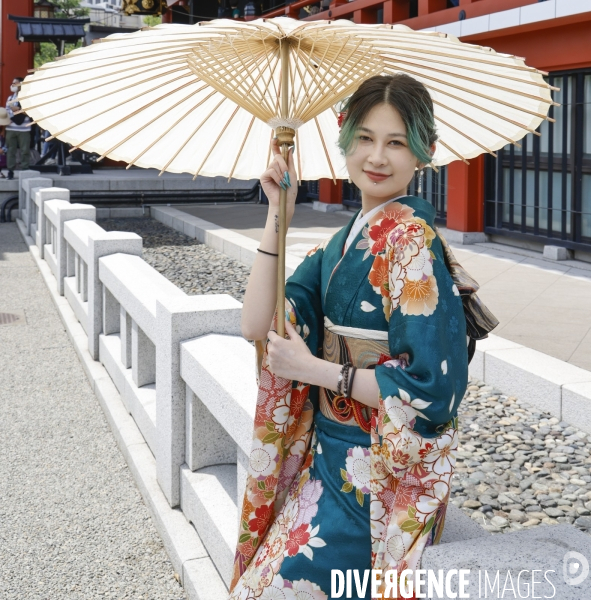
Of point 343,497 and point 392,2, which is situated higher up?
point 392,2

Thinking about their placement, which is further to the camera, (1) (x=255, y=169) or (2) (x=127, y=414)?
(2) (x=127, y=414)

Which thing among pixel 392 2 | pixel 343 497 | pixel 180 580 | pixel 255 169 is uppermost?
pixel 392 2

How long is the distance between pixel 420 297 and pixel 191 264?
9.08 m

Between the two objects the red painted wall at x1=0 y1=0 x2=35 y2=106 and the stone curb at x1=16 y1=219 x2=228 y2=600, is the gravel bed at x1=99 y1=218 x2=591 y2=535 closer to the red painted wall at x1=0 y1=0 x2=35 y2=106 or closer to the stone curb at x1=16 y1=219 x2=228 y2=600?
the stone curb at x1=16 y1=219 x2=228 y2=600

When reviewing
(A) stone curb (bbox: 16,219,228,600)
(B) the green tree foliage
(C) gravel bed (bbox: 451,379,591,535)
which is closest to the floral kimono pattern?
(A) stone curb (bbox: 16,219,228,600)

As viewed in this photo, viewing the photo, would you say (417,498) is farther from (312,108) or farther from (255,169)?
(255,169)

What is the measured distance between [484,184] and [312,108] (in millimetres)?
9365

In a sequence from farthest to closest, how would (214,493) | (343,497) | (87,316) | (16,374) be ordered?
(87,316), (16,374), (214,493), (343,497)

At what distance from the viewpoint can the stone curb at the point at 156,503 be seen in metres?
2.99

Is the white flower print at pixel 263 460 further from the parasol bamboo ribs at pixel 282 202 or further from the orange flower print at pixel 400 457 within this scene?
the orange flower print at pixel 400 457

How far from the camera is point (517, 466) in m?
4.04

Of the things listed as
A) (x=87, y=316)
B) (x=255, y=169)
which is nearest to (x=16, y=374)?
(x=87, y=316)

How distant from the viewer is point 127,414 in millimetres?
4855

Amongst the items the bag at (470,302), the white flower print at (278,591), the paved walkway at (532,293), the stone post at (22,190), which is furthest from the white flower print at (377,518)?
the stone post at (22,190)
